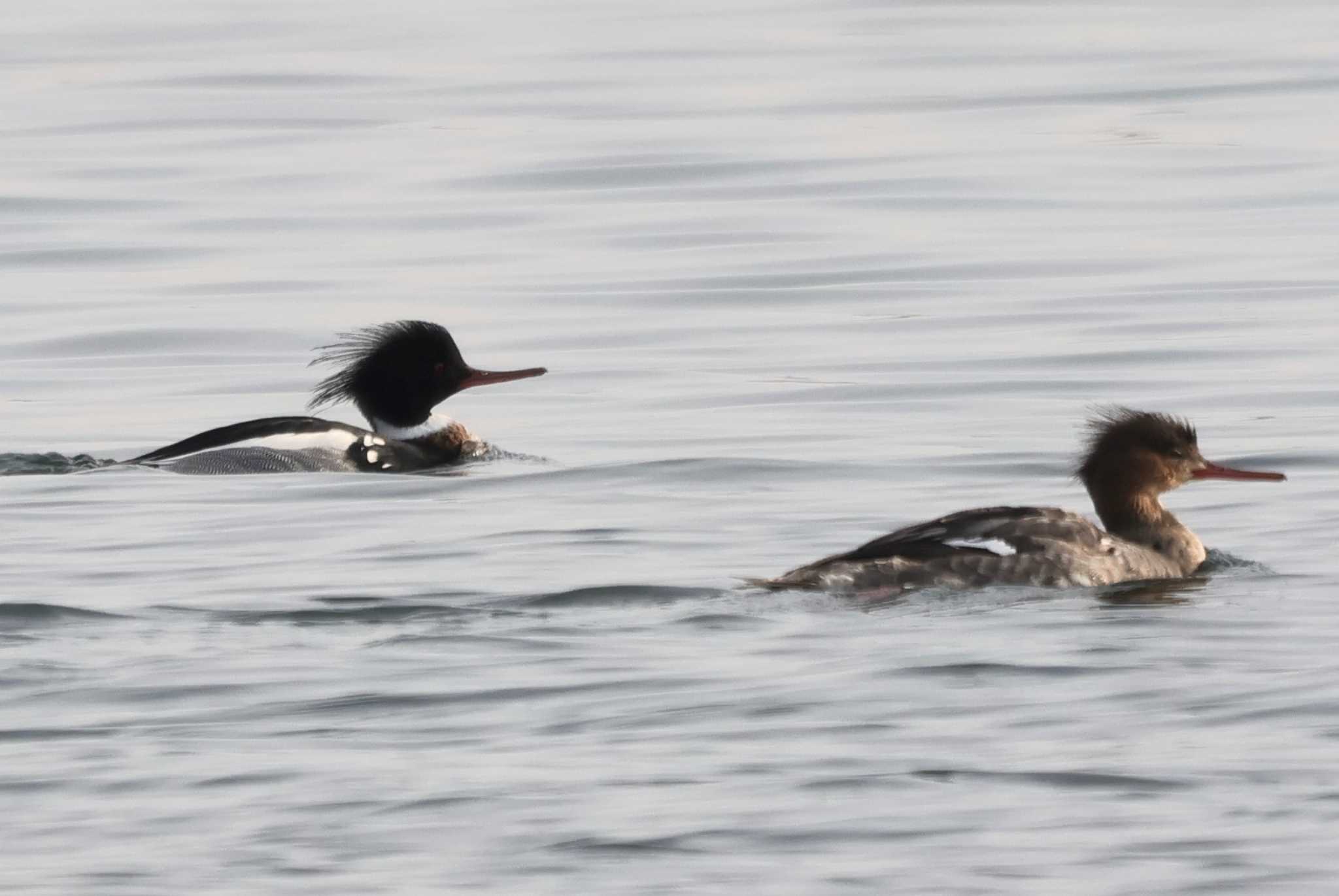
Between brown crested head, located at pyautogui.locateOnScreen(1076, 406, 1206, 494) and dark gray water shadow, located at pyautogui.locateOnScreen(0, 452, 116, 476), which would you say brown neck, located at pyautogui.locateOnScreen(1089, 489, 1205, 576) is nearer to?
brown crested head, located at pyautogui.locateOnScreen(1076, 406, 1206, 494)

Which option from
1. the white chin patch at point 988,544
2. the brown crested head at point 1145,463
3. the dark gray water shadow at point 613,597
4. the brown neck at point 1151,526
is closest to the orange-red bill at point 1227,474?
the brown crested head at point 1145,463

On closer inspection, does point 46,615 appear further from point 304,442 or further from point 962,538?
point 304,442

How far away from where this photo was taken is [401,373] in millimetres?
15555

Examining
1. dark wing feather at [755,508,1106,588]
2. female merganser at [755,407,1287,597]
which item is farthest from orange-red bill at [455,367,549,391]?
dark wing feather at [755,508,1106,588]

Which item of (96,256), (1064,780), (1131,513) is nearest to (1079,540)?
(1131,513)

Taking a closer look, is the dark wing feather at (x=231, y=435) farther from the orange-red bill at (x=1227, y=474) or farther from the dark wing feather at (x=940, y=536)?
the orange-red bill at (x=1227, y=474)

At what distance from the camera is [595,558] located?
10992mm

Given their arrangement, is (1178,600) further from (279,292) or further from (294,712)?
(279,292)

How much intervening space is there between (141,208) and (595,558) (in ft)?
39.0

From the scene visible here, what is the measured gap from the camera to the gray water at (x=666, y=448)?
712 centimetres

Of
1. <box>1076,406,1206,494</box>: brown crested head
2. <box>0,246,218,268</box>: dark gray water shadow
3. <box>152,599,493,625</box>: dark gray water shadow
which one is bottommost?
<box>152,599,493,625</box>: dark gray water shadow

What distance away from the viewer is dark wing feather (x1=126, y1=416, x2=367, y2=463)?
13711 mm

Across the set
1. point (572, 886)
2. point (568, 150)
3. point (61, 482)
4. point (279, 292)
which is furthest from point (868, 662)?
point (568, 150)

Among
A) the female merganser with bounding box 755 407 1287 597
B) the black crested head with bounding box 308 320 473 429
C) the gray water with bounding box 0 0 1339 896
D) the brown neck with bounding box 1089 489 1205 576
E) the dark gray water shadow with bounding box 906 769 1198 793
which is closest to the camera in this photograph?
the gray water with bounding box 0 0 1339 896
